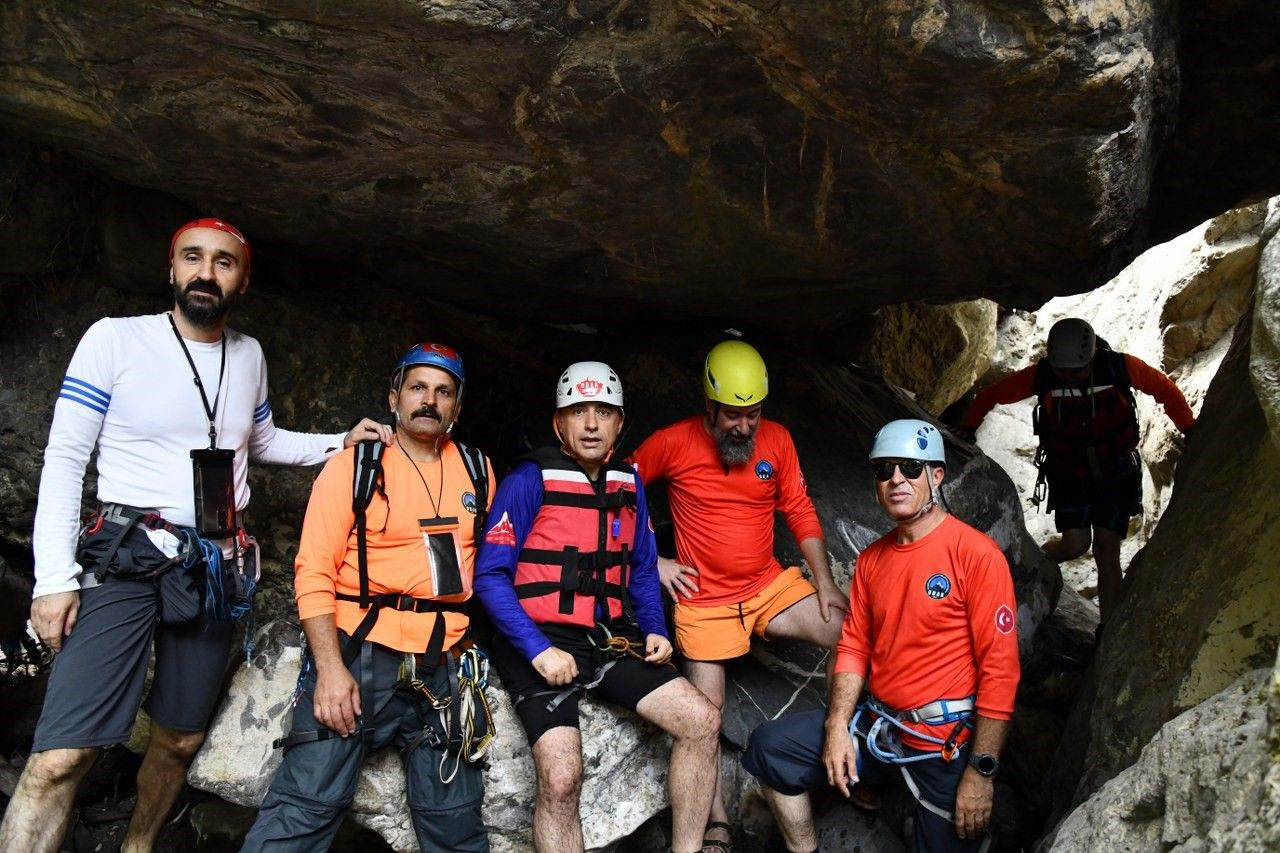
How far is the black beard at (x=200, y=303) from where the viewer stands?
15.4 ft

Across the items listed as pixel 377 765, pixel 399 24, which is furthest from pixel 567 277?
pixel 377 765

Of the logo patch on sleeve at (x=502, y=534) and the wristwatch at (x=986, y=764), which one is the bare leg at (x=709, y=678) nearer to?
the logo patch on sleeve at (x=502, y=534)

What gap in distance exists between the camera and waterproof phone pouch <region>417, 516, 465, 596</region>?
4793 millimetres

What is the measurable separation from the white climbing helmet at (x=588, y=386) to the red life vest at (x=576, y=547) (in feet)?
1.04

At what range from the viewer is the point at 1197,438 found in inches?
225

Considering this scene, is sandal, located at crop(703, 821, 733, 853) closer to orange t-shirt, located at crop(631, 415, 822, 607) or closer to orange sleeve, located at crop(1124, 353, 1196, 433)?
orange t-shirt, located at crop(631, 415, 822, 607)

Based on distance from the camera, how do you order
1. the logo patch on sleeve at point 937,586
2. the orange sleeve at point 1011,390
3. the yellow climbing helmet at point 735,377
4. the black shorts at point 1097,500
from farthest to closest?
the orange sleeve at point 1011,390 < the black shorts at point 1097,500 < the yellow climbing helmet at point 735,377 < the logo patch on sleeve at point 937,586

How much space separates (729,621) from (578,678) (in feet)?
3.41

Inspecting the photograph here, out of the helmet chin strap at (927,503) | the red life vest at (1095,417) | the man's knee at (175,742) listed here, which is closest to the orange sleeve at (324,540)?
the man's knee at (175,742)

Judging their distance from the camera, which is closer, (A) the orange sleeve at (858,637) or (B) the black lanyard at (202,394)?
(B) the black lanyard at (202,394)

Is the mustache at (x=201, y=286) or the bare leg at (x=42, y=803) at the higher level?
the mustache at (x=201, y=286)

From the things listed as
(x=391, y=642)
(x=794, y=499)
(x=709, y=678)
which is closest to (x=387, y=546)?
(x=391, y=642)

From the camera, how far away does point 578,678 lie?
16.6ft

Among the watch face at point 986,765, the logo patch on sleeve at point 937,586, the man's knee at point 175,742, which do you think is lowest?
the man's knee at point 175,742
